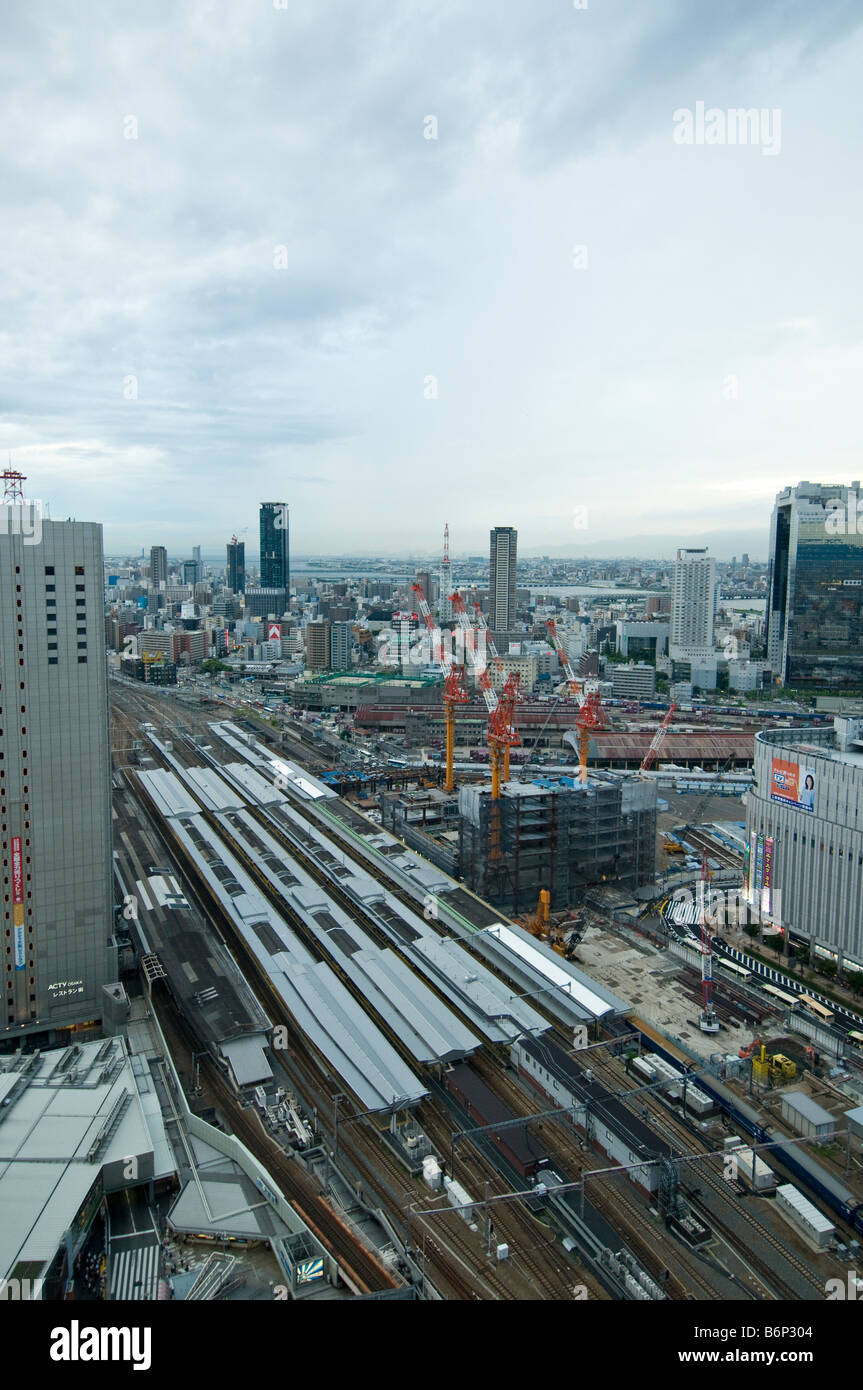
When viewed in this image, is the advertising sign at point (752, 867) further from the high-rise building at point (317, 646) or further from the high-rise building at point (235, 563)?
the high-rise building at point (235, 563)

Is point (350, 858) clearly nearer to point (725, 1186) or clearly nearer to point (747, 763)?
point (725, 1186)

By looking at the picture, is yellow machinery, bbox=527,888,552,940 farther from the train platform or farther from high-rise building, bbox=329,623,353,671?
high-rise building, bbox=329,623,353,671

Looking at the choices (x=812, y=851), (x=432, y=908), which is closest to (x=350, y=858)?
(x=432, y=908)

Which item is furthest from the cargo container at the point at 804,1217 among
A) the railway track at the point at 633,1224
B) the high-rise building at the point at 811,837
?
the high-rise building at the point at 811,837

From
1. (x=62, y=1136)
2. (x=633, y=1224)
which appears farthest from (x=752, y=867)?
(x=62, y=1136)

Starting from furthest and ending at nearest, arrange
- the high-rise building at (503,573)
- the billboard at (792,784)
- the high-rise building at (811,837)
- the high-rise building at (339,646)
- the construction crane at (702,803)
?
1. the high-rise building at (503,573)
2. the high-rise building at (339,646)
3. the construction crane at (702,803)
4. the billboard at (792,784)
5. the high-rise building at (811,837)

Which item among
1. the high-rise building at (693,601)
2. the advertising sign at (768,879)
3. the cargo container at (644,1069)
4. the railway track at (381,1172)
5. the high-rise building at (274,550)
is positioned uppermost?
the high-rise building at (274,550)
